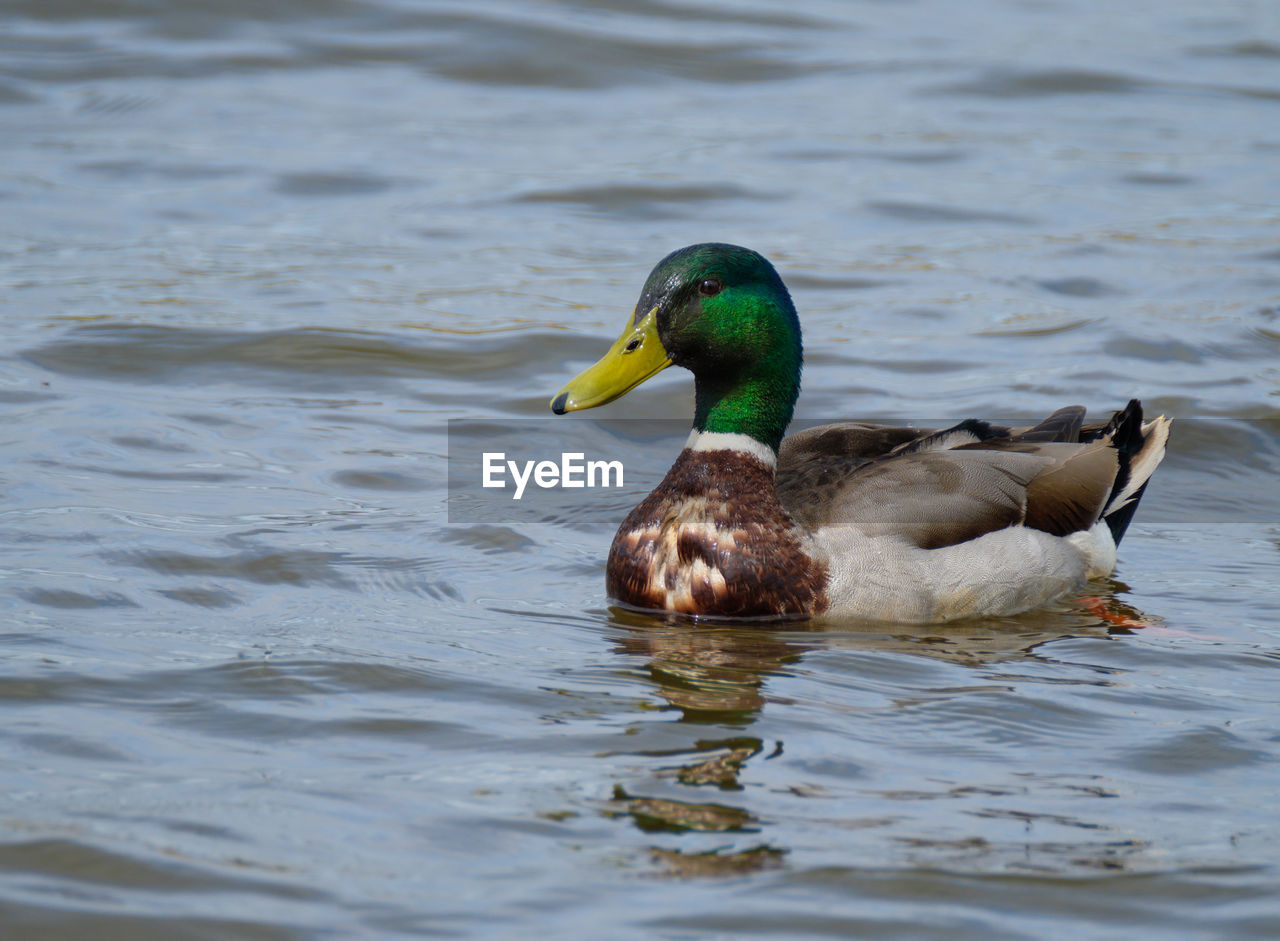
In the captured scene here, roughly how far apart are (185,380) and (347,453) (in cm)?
156

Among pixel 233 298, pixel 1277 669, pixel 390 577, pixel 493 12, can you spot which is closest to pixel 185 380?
pixel 233 298

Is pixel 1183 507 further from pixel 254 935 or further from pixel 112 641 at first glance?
pixel 254 935

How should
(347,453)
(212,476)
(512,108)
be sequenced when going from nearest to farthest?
(212,476) → (347,453) → (512,108)

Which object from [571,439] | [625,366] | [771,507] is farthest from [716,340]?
[571,439]

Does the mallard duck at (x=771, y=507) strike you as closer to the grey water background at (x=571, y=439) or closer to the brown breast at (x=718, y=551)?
the brown breast at (x=718, y=551)

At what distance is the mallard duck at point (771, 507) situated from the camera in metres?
6.19

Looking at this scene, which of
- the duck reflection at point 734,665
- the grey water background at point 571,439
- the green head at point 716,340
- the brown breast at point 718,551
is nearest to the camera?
the grey water background at point 571,439

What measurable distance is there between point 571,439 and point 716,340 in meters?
2.62

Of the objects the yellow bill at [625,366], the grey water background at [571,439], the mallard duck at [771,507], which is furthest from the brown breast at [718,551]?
the yellow bill at [625,366]

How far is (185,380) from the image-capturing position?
927cm

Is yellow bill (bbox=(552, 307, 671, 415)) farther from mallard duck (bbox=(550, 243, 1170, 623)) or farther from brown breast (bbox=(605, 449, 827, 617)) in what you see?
brown breast (bbox=(605, 449, 827, 617))

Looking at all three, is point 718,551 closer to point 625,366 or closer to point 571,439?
point 625,366

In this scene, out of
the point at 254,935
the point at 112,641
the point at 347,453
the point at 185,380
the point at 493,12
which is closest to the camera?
the point at 254,935

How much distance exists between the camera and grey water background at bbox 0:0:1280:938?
13.3 feet
